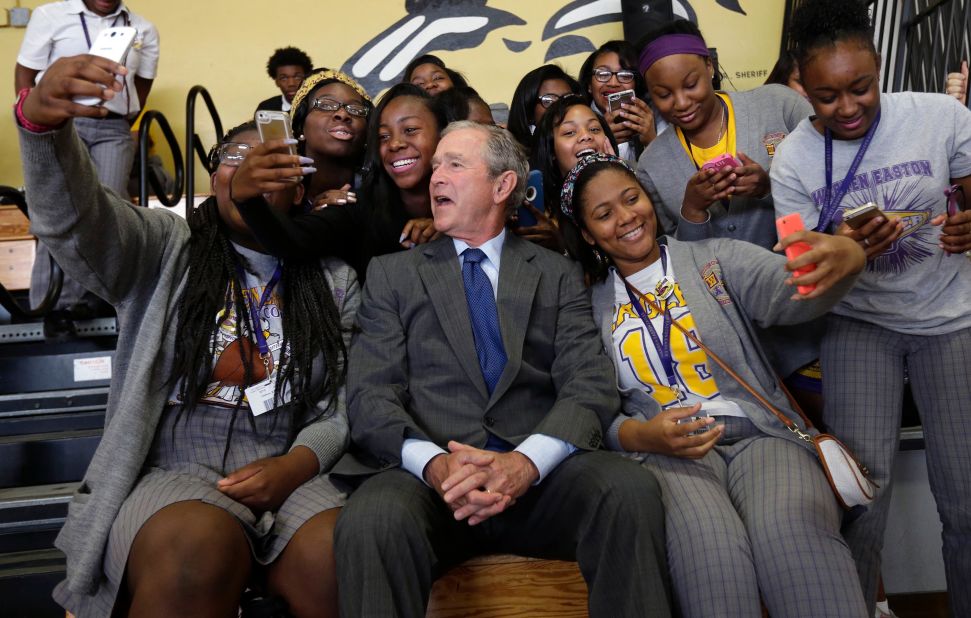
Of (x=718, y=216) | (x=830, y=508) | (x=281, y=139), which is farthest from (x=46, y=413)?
(x=830, y=508)

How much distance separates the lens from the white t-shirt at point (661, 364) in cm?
214

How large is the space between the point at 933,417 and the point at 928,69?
4.00 metres

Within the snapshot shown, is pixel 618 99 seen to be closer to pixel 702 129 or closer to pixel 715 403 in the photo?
pixel 702 129

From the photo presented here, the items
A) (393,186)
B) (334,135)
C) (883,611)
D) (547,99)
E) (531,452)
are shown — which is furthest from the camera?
(547,99)

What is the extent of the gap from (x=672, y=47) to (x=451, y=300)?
119cm

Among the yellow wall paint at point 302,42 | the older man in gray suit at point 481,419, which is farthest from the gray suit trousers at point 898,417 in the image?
the yellow wall paint at point 302,42

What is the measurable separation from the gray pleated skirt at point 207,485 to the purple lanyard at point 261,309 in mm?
167

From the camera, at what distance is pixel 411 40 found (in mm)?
6645

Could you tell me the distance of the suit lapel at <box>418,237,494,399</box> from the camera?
82.4 inches

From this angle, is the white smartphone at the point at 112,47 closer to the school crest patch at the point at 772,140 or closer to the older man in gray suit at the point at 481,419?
the older man in gray suit at the point at 481,419

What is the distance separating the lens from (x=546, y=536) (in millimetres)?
1934

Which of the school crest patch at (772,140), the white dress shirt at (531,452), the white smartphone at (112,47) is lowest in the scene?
the white dress shirt at (531,452)

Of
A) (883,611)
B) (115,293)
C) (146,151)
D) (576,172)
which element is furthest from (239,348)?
(146,151)

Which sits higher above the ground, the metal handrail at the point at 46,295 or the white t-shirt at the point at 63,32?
the white t-shirt at the point at 63,32
